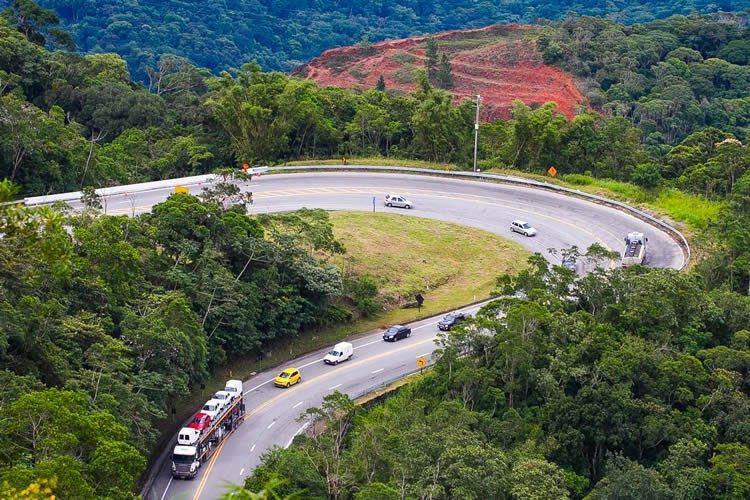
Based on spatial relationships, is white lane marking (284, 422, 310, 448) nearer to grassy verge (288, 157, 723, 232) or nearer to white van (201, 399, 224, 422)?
white van (201, 399, 224, 422)

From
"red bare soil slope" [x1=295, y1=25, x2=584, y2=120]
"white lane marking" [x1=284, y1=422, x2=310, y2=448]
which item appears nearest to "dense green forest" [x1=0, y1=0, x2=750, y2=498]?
"white lane marking" [x1=284, y1=422, x2=310, y2=448]

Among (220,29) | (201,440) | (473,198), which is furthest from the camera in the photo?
(220,29)

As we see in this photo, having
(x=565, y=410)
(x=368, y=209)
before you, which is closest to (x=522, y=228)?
(x=368, y=209)

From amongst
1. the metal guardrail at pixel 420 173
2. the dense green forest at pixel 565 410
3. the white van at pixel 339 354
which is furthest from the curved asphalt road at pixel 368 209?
the dense green forest at pixel 565 410

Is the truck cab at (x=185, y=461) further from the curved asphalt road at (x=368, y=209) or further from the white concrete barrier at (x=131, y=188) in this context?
the white concrete barrier at (x=131, y=188)

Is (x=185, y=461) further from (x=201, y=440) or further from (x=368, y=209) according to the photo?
(x=368, y=209)
